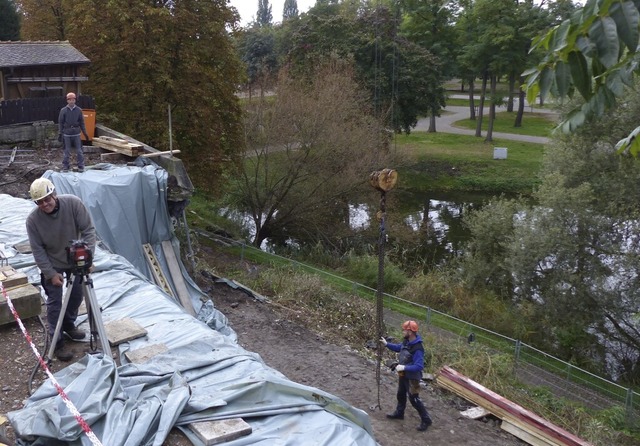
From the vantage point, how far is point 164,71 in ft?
66.4

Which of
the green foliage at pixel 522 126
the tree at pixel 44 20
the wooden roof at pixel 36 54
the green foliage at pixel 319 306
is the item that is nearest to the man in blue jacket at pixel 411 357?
the green foliage at pixel 319 306

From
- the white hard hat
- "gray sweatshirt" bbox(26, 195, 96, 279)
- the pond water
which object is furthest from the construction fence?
Answer: the white hard hat

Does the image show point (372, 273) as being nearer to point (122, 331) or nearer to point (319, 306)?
point (319, 306)

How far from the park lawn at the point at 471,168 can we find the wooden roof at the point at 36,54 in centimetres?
1736

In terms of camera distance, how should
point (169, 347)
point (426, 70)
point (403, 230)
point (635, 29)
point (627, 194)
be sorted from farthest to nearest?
point (426, 70)
point (403, 230)
point (627, 194)
point (169, 347)
point (635, 29)

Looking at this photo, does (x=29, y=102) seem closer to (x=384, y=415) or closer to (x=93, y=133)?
(x=93, y=133)

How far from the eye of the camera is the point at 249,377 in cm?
601

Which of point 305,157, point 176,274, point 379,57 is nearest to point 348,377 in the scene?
point 176,274

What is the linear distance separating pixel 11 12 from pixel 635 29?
37676mm

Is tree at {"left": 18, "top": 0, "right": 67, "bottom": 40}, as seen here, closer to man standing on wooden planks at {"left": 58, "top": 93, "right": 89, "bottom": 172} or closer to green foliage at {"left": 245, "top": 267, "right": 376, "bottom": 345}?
man standing on wooden planks at {"left": 58, "top": 93, "right": 89, "bottom": 172}

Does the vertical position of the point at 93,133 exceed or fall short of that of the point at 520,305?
it exceeds it

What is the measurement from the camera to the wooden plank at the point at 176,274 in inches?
495

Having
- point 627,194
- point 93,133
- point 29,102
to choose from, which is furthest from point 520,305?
point 29,102

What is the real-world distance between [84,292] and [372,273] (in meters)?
14.6
